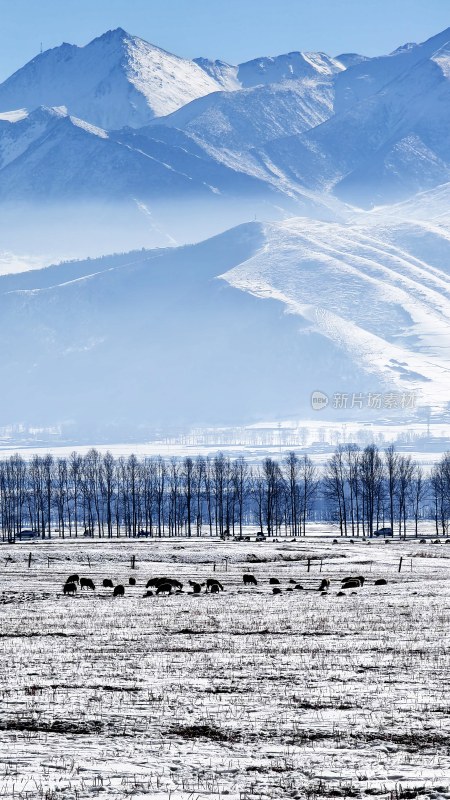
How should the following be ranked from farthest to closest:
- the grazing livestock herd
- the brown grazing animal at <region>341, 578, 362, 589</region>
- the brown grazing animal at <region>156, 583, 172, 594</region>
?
the brown grazing animal at <region>341, 578, 362, 589</region> < the brown grazing animal at <region>156, 583, 172, 594</region> < the grazing livestock herd

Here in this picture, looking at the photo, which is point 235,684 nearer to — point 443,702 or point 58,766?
point 443,702

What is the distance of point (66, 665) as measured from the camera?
2872 cm

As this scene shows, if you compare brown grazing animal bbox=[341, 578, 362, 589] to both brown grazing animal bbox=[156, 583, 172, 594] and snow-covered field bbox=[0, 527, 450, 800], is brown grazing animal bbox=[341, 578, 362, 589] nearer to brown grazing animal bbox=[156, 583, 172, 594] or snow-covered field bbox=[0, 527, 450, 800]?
brown grazing animal bbox=[156, 583, 172, 594]

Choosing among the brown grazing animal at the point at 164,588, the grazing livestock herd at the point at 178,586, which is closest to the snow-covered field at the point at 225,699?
the grazing livestock herd at the point at 178,586

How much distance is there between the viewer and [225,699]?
23.9 m

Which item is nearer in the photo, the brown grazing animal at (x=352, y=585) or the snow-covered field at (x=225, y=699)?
the snow-covered field at (x=225, y=699)

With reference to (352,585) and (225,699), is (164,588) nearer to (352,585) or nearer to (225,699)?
(352,585)

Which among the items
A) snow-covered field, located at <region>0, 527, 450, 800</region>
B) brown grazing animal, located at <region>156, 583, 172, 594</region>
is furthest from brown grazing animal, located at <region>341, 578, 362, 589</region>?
snow-covered field, located at <region>0, 527, 450, 800</region>

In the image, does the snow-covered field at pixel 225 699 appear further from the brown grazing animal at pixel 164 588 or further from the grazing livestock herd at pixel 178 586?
the brown grazing animal at pixel 164 588

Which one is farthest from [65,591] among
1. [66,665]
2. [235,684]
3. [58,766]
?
[58,766]

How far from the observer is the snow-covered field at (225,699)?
57.4 feet

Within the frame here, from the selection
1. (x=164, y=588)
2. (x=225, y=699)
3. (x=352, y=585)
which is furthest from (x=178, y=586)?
(x=225, y=699)

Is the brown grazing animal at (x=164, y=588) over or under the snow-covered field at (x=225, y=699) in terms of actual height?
under

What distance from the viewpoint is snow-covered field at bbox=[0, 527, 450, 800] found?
57.4ft
